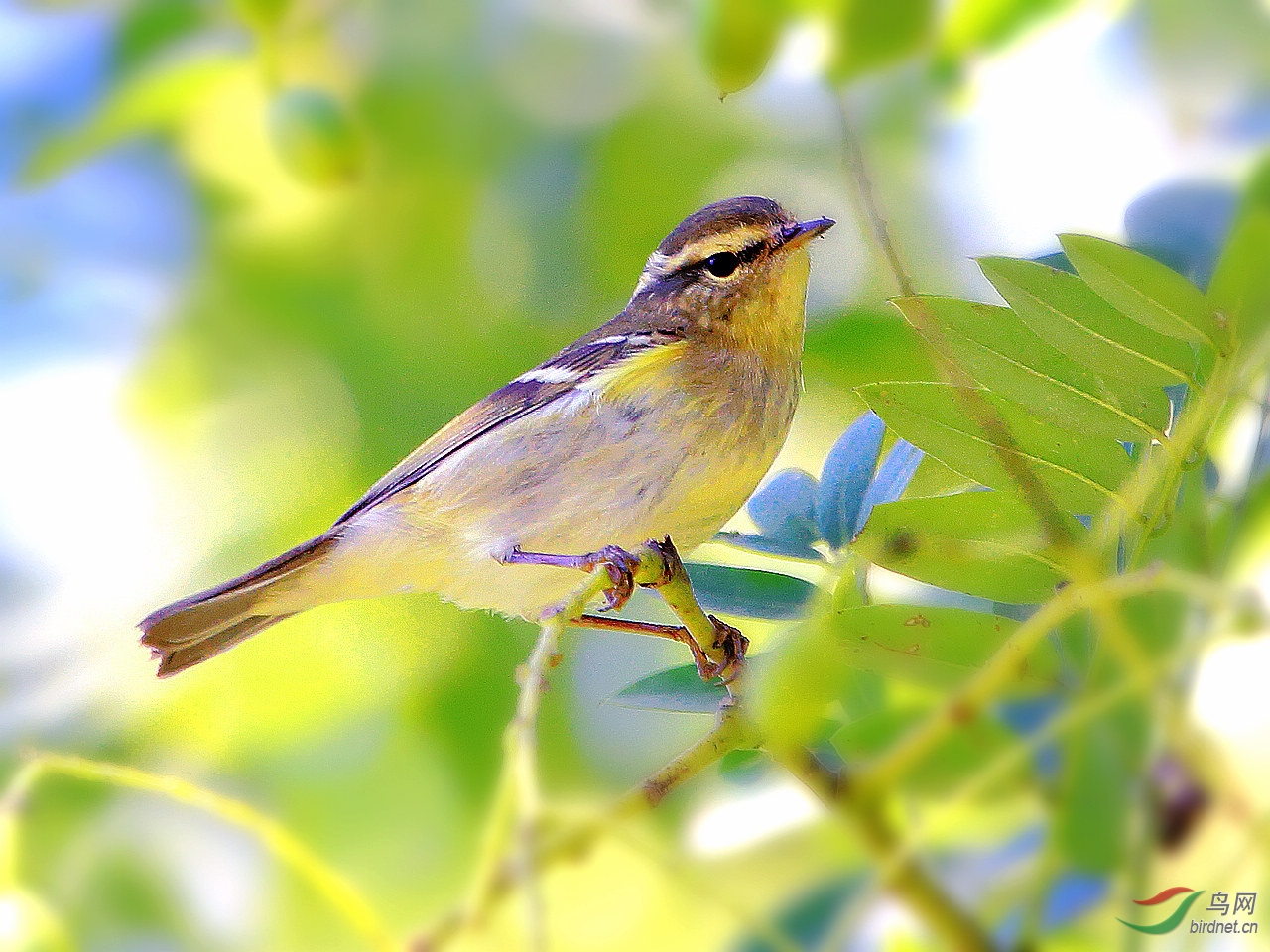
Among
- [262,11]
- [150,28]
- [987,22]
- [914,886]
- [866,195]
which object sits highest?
[150,28]

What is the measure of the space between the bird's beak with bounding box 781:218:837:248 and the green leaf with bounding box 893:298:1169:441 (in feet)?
2.78

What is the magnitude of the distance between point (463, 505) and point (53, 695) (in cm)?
62

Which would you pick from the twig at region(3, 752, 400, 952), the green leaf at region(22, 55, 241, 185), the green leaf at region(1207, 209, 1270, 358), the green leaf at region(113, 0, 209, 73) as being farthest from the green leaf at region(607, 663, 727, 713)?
the green leaf at region(113, 0, 209, 73)

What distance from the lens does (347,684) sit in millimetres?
1636

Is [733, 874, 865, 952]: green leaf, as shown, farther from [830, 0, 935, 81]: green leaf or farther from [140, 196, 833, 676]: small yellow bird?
[140, 196, 833, 676]: small yellow bird

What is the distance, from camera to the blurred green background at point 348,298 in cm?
126

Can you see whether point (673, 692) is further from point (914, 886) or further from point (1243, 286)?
point (1243, 286)

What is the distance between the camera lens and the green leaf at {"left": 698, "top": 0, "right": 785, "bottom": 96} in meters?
0.69

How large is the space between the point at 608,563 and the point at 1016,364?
0.29 m

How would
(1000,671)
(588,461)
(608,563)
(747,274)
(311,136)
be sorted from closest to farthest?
(1000,671), (608,563), (311,136), (588,461), (747,274)

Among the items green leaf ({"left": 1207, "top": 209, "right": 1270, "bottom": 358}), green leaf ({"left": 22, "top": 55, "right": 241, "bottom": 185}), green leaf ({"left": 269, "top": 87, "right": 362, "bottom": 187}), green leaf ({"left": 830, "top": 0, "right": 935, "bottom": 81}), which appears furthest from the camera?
green leaf ({"left": 22, "top": 55, "right": 241, "bottom": 185})

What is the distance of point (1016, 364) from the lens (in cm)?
70

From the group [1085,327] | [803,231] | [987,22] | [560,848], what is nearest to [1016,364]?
[1085,327]

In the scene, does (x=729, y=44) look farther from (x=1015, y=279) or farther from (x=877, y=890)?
(x=877, y=890)
